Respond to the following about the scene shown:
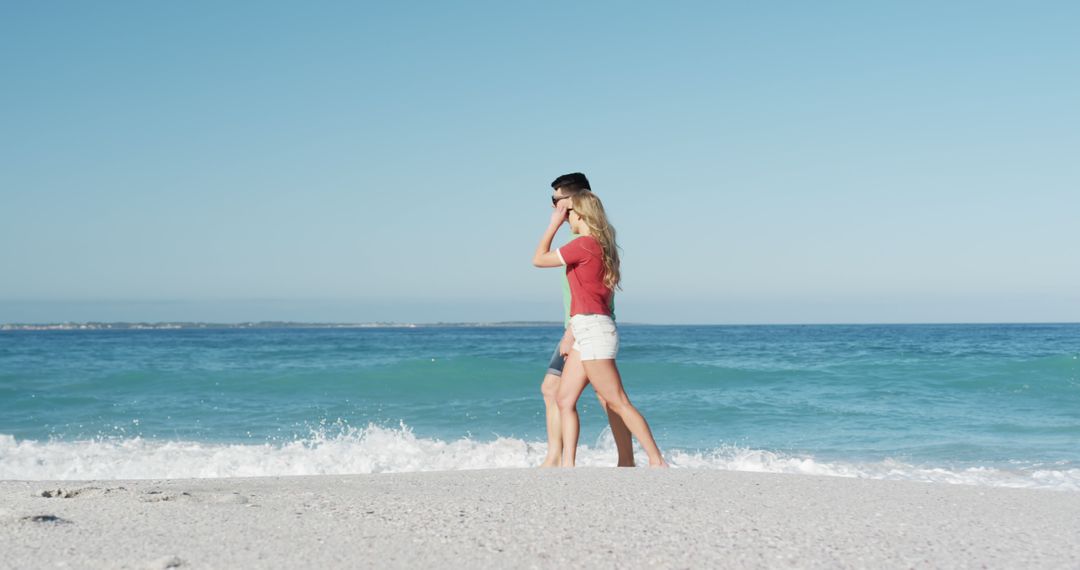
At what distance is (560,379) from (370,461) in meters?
3.71

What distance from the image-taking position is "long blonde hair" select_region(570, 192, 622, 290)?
5.79m

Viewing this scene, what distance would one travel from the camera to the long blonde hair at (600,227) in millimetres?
5785

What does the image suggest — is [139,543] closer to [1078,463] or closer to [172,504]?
[172,504]

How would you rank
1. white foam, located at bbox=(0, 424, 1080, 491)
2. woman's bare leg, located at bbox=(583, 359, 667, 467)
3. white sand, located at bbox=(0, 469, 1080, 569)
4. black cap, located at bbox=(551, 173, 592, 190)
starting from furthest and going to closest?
1. white foam, located at bbox=(0, 424, 1080, 491)
2. black cap, located at bbox=(551, 173, 592, 190)
3. woman's bare leg, located at bbox=(583, 359, 667, 467)
4. white sand, located at bbox=(0, 469, 1080, 569)

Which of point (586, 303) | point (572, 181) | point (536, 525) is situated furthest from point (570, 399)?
point (536, 525)

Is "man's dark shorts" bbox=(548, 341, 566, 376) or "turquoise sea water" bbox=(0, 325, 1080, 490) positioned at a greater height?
"man's dark shorts" bbox=(548, 341, 566, 376)

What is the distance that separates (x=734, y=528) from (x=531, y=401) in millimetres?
10922

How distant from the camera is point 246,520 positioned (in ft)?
12.4

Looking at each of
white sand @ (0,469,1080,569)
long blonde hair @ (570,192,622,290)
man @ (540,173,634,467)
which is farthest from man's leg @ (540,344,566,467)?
white sand @ (0,469,1080,569)

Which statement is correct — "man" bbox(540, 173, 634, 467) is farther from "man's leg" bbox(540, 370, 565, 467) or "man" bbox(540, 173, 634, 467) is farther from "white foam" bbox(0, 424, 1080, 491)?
"white foam" bbox(0, 424, 1080, 491)

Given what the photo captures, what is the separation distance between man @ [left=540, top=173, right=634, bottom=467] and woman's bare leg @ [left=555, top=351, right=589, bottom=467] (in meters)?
0.03

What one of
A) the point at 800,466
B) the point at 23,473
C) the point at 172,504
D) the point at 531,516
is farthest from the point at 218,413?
the point at 531,516

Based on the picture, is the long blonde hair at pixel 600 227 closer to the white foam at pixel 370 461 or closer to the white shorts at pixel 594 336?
the white shorts at pixel 594 336

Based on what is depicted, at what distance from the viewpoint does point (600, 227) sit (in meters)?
5.80
